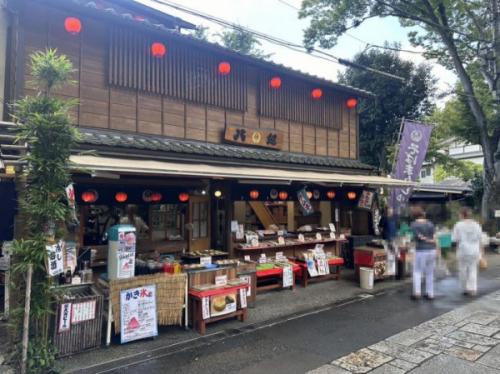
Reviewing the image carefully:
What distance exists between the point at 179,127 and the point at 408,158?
8403mm

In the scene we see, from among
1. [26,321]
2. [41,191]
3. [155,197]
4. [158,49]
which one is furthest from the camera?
[155,197]

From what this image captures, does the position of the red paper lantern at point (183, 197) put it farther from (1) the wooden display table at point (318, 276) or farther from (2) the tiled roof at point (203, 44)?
(2) the tiled roof at point (203, 44)

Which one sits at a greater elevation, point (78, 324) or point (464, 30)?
point (464, 30)

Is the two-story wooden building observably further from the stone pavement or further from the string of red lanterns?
the stone pavement

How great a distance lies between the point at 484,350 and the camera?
16.8ft

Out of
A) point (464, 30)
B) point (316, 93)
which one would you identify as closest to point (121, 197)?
point (316, 93)

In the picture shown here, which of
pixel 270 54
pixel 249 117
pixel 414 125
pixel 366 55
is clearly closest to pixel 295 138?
pixel 249 117

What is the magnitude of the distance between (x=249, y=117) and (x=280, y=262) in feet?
13.7

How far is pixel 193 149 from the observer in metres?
7.92

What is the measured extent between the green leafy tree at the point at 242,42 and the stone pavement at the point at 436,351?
21528 mm

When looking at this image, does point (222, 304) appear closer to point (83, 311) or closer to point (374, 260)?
point (83, 311)

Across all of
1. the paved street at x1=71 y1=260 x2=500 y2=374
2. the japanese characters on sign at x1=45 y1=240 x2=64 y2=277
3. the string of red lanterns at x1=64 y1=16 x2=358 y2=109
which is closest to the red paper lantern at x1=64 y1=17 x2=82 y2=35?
A: the string of red lanterns at x1=64 y1=16 x2=358 y2=109

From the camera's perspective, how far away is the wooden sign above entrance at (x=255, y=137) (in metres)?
9.46

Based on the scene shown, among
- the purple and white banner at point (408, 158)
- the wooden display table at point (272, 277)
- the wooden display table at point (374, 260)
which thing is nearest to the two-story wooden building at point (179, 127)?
the wooden display table at point (272, 277)
